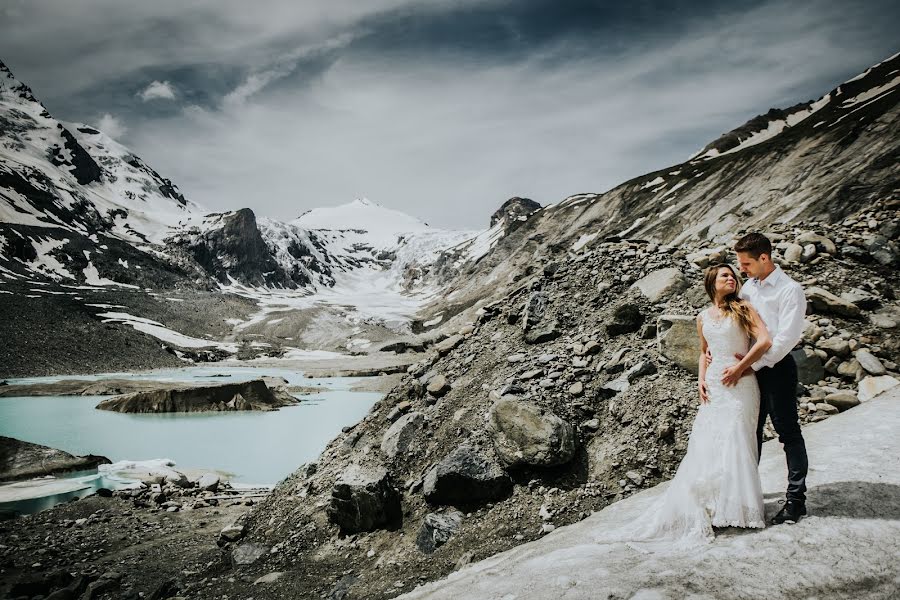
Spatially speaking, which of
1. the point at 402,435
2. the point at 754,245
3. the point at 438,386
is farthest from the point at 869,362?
the point at 402,435

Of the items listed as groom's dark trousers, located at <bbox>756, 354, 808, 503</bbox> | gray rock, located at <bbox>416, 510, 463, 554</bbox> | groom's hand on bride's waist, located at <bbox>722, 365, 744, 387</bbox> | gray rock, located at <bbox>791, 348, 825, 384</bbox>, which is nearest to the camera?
groom's dark trousers, located at <bbox>756, 354, 808, 503</bbox>

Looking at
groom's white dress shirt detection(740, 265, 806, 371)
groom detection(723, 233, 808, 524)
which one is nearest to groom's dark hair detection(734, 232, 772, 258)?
groom detection(723, 233, 808, 524)

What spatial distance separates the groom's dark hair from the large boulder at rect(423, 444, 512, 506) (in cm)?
591

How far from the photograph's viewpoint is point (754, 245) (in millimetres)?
4848

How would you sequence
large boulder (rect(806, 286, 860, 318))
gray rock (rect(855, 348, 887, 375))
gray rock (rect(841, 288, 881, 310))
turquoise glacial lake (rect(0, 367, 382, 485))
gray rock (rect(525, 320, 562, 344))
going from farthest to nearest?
turquoise glacial lake (rect(0, 367, 382, 485))
gray rock (rect(525, 320, 562, 344))
gray rock (rect(841, 288, 881, 310))
large boulder (rect(806, 286, 860, 318))
gray rock (rect(855, 348, 887, 375))

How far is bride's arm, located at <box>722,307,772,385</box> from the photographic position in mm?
4531

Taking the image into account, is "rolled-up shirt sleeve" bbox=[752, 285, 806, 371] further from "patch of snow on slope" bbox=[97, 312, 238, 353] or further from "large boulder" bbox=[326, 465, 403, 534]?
"patch of snow on slope" bbox=[97, 312, 238, 353]

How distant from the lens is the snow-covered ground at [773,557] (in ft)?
12.8

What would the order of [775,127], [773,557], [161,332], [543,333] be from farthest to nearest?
[161,332] < [775,127] < [543,333] < [773,557]

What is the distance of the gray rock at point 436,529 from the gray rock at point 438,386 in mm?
3596

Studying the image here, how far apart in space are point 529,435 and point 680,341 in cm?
352

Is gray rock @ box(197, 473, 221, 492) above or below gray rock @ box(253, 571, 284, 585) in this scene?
below

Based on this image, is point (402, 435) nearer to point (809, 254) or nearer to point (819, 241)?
point (809, 254)

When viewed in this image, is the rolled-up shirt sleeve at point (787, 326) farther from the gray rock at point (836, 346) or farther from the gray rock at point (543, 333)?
the gray rock at point (543, 333)
